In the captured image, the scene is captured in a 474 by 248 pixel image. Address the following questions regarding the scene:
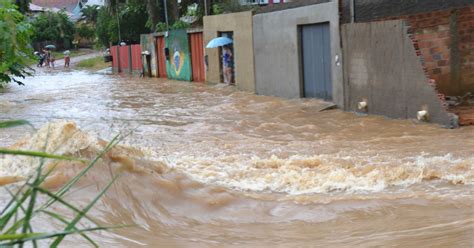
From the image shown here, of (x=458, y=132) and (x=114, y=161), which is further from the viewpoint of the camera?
(x=458, y=132)

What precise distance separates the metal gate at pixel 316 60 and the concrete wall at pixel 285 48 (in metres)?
0.16

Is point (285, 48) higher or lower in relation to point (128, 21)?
lower

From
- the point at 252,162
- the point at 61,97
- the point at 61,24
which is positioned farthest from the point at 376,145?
the point at 61,24

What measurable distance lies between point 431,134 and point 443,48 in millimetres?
2945

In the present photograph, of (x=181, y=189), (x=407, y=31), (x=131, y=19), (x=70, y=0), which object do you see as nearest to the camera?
(x=181, y=189)

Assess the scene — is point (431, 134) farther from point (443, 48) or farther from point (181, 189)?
point (181, 189)

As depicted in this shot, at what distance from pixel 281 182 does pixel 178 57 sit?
19.9 meters

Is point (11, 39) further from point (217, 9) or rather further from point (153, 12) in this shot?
point (153, 12)

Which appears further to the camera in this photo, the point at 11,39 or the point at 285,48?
the point at 285,48

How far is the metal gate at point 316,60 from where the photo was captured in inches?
587

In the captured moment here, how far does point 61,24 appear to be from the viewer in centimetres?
5675

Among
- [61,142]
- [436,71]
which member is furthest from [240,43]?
[61,142]

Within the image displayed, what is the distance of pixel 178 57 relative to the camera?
26969mm

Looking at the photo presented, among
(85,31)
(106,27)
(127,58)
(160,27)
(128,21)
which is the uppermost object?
(85,31)
